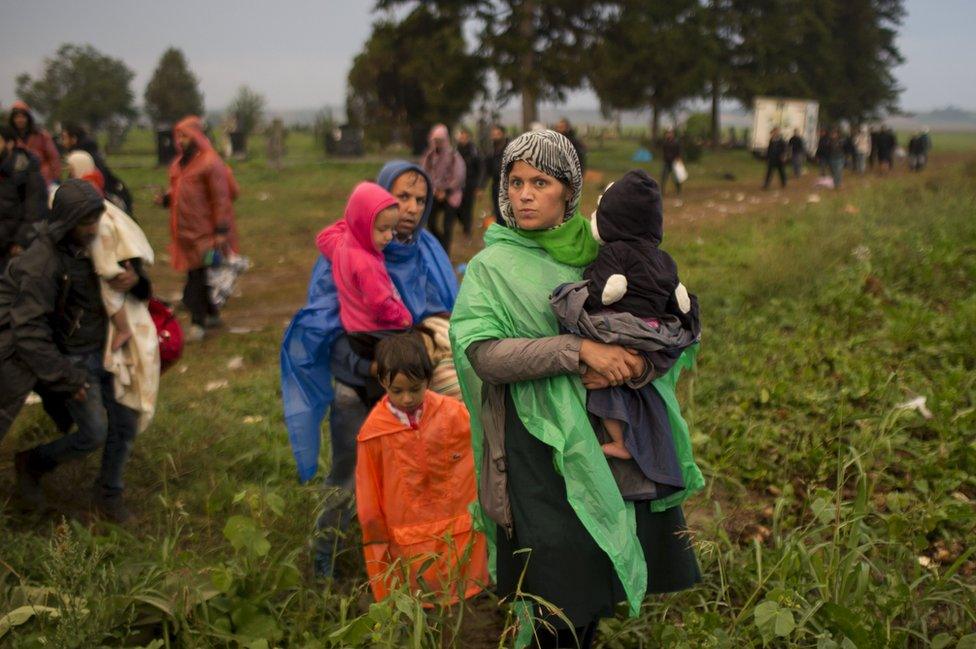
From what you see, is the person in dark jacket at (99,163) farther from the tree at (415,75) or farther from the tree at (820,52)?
the tree at (820,52)

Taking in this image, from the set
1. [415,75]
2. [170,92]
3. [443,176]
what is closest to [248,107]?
[170,92]

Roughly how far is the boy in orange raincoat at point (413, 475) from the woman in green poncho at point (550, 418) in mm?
625

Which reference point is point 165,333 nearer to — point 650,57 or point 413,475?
point 413,475

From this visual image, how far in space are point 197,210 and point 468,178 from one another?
4.80 m

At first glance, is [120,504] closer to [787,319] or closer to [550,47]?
[787,319]

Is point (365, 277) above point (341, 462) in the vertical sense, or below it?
above

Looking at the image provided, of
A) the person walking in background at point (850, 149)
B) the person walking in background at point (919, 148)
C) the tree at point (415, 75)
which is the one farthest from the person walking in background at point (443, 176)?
the person walking in background at point (919, 148)

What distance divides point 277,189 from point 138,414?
16236 millimetres

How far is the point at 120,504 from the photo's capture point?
13.6ft

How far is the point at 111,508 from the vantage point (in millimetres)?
4105

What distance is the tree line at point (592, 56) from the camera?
2514 centimetres

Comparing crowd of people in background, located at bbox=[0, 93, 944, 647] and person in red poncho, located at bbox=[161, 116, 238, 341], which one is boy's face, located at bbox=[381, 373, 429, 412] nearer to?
crowd of people in background, located at bbox=[0, 93, 944, 647]

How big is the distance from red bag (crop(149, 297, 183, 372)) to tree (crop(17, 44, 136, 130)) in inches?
1503

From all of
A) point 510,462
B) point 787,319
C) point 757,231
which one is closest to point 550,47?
point 757,231
